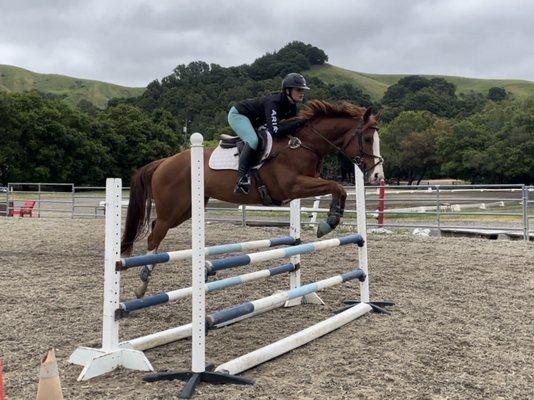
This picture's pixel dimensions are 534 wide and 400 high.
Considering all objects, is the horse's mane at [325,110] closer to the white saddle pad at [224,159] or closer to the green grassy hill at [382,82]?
the white saddle pad at [224,159]

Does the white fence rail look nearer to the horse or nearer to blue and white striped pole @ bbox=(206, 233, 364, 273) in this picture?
the horse

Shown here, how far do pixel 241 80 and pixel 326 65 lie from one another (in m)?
65.8

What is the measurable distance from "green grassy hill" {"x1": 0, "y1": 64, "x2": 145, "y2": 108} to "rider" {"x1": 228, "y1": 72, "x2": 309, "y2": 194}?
163 metres

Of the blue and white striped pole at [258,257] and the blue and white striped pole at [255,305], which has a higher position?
the blue and white striped pole at [258,257]

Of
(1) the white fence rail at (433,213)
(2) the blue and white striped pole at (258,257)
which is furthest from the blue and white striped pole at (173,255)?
(1) the white fence rail at (433,213)

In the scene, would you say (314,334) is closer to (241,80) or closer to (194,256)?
(194,256)

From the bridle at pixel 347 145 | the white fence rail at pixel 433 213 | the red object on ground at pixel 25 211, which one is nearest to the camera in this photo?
the bridle at pixel 347 145

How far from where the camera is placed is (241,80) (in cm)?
10756

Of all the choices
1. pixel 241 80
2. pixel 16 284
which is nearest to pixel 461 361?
pixel 16 284

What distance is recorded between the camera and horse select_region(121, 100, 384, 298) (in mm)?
4520

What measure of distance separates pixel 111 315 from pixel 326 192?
208cm

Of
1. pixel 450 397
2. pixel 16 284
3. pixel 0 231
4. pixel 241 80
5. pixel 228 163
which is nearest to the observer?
pixel 450 397

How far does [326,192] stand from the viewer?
4359mm

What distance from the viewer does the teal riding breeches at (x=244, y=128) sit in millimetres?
4723
